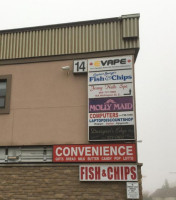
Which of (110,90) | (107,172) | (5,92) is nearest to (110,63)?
(110,90)

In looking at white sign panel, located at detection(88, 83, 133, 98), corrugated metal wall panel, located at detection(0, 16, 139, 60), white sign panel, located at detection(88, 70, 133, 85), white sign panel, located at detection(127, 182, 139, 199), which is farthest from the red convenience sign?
corrugated metal wall panel, located at detection(0, 16, 139, 60)

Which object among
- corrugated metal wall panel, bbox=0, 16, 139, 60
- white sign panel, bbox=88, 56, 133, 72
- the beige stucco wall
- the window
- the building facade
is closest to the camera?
the building facade

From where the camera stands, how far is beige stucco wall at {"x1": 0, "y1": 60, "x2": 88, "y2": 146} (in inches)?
499

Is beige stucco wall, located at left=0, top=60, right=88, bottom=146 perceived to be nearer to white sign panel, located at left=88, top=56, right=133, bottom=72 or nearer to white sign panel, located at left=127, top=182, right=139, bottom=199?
white sign panel, located at left=88, top=56, right=133, bottom=72

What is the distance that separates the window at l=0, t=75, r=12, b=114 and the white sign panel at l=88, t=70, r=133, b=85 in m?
3.88

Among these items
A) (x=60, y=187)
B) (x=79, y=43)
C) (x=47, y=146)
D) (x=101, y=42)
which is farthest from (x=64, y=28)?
(x=60, y=187)

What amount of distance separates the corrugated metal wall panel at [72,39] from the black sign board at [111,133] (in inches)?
142

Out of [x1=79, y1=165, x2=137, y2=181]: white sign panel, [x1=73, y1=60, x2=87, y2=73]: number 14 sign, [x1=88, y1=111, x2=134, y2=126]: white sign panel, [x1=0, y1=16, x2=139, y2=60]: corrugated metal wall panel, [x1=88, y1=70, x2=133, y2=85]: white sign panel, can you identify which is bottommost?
[x1=79, y1=165, x2=137, y2=181]: white sign panel

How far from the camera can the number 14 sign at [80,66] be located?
13.1 metres

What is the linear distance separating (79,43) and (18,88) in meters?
3.56

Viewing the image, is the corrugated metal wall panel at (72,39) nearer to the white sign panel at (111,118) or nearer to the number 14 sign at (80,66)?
the number 14 sign at (80,66)

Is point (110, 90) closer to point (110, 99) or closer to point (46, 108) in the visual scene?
point (110, 99)

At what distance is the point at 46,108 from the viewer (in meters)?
13.1

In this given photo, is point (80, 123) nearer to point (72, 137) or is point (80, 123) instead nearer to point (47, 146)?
point (72, 137)
